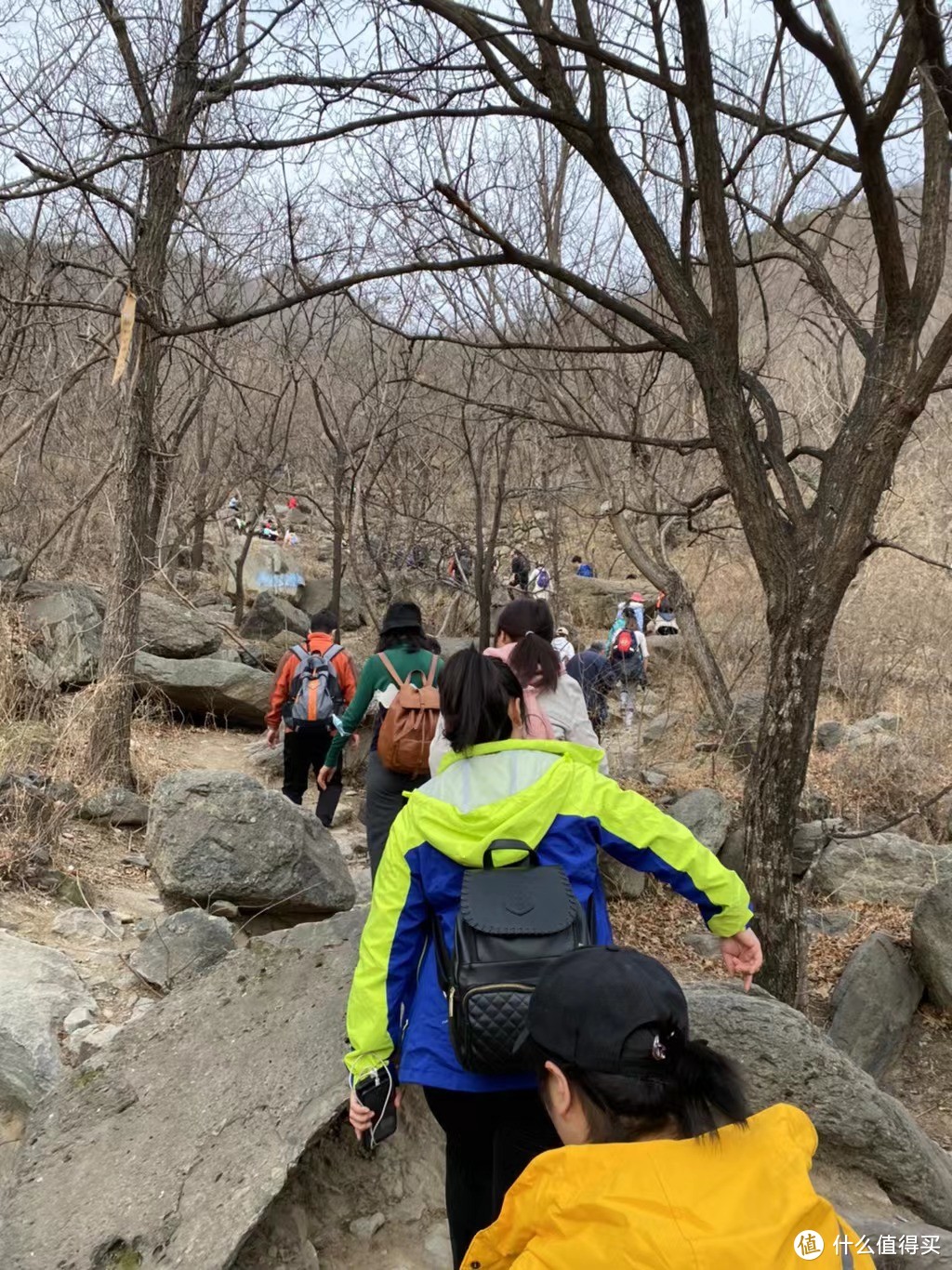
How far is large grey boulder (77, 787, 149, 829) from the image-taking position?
641 centimetres

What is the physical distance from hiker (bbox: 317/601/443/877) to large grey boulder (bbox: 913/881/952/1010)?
12.6ft

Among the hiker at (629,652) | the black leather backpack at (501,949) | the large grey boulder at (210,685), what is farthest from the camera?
the hiker at (629,652)

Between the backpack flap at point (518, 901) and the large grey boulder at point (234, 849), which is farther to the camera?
the large grey boulder at point (234, 849)

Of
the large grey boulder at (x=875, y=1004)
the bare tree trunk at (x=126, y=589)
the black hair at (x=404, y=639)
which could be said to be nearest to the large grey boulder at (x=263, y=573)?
the bare tree trunk at (x=126, y=589)

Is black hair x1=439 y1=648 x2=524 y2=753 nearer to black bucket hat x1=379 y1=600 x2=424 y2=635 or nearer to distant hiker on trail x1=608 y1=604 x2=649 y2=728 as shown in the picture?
black bucket hat x1=379 y1=600 x2=424 y2=635

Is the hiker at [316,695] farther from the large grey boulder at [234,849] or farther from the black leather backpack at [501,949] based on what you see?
the black leather backpack at [501,949]

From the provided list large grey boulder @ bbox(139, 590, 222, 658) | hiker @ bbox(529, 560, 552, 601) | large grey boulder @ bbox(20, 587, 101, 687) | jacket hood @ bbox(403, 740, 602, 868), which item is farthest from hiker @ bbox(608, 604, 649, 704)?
jacket hood @ bbox(403, 740, 602, 868)

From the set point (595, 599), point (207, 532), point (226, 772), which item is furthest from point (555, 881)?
point (207, 532)

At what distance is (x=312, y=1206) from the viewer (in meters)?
2.97

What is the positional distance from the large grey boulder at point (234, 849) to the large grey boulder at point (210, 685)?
5.27m

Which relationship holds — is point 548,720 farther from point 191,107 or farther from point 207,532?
point 207,532

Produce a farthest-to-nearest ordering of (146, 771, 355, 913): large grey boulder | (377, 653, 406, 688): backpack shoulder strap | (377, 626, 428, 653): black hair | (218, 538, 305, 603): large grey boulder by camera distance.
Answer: (218, 538, 305, 603): large grey boulder
(146, 771, 355, 913): large grey boulder
(377, 626, 428, 653): black hair
(377, 653, 406, 688): backpack shoulder strap

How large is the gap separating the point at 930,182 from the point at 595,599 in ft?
49.6

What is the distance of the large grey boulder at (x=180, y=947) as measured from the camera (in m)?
4.23
